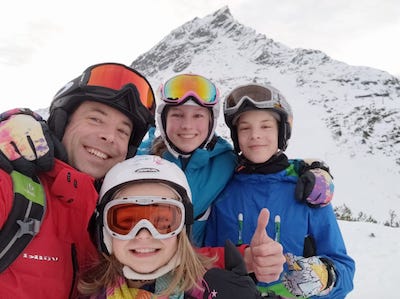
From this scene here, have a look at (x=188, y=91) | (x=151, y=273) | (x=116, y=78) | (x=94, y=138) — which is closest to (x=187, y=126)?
(x=188, y=91)

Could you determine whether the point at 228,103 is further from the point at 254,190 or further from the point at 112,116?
the point at 112,116

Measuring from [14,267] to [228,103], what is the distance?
95.1 inches

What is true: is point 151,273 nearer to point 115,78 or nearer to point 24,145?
point 24,145

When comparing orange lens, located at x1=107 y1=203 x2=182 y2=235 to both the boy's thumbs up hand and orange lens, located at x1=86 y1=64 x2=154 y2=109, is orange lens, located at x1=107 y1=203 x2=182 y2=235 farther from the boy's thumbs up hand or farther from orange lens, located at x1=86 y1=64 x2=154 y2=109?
orange lens, located at x1=86 y1=64 x2=154 y2=109

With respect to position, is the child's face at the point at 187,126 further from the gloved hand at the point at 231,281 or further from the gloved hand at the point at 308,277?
the gloved hand at the point at 231,281

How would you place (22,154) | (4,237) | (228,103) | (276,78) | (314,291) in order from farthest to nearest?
(276,78)
(228,103)
(314,291)
(22,154)
(4,237)

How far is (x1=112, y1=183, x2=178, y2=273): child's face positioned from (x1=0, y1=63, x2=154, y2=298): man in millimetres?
298

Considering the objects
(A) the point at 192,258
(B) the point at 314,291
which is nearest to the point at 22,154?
(A) the point at 192,258

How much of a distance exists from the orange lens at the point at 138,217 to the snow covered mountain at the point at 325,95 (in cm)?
1353

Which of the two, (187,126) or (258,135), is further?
(187,126)

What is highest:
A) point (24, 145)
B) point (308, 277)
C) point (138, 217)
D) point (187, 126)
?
point (187, 126)

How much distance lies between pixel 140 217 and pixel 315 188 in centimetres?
150

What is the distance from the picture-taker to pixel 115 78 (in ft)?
9.52

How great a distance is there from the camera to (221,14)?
Result: 72.9 meters
